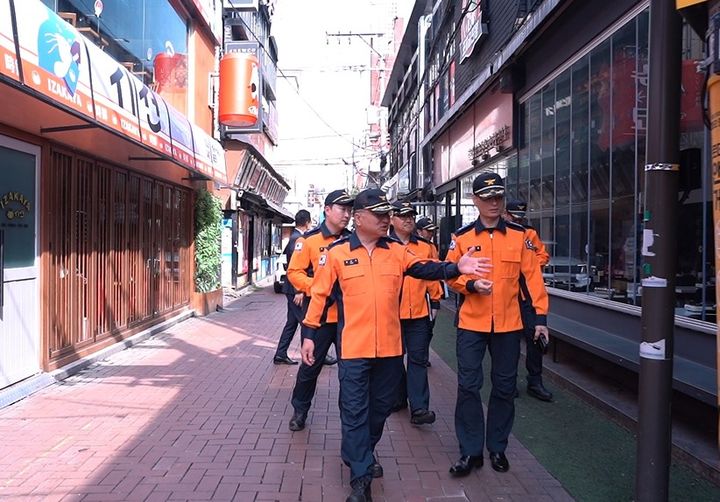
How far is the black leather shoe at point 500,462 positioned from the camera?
4.15m

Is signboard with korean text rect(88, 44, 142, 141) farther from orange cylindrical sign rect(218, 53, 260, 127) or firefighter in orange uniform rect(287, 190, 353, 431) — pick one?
orange cylindrical sign rect(218, 53, 260, 127)

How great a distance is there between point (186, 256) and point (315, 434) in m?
8.15

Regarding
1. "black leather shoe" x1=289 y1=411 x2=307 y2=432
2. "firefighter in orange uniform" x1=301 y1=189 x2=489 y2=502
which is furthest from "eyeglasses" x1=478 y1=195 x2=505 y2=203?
"black leather shoe" x1=289 y1=411 x2=307 y2=432

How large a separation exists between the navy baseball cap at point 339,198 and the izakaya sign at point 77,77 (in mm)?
2473

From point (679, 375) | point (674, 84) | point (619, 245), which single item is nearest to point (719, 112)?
point (674, 84)

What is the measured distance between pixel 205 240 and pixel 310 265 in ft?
25.8

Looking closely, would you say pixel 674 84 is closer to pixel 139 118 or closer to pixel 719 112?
pixel 719 112

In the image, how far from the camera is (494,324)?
4.01 m

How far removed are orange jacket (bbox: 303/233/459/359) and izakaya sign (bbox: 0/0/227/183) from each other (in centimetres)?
283

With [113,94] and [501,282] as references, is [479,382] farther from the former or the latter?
[113,94]

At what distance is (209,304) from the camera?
13141mm

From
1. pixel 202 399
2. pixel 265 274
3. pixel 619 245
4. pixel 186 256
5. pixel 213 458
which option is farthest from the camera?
pixel 265 274

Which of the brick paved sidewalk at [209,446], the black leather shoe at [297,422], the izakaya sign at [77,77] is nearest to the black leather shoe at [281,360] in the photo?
the brick paved sidewalk at [209,446]

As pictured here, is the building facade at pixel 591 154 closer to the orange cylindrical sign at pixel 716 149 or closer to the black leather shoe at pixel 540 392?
the orange cylindrical sign at pixel 716 149
